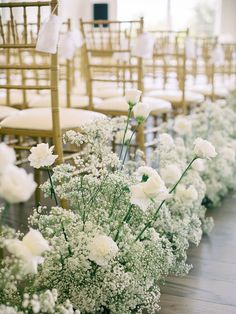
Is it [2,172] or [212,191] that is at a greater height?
[2,172]

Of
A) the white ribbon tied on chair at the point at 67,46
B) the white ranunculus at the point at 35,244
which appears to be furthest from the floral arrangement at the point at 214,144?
the white ranunculus at the point at 35,244

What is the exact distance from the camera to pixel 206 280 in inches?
76.3

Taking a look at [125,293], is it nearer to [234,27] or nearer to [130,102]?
[130,102]

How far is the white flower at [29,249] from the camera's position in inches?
40.6

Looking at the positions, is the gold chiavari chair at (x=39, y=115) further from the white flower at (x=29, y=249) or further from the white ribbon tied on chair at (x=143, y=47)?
the white flower at (x=29, y=249)

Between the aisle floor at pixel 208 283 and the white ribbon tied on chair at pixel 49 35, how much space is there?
0.98 m

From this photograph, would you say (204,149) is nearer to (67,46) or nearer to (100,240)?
(100,240)

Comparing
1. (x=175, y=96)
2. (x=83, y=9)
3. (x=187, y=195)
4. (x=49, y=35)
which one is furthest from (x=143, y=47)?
(x=83, y=9)

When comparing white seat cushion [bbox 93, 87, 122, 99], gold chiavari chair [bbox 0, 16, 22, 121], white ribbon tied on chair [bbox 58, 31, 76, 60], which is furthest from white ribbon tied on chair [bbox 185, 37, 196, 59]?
gold chiavari chair [bbox 0, 16, 22, 121]

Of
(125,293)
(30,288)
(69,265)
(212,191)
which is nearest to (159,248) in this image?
(125,293)

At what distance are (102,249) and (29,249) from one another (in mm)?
286

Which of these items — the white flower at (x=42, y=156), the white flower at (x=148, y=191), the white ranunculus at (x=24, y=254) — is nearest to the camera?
the white ranunculus at (x=24, y=254)

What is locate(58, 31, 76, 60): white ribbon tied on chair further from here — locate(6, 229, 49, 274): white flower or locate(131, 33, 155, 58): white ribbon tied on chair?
locate(6, 229, 49, 274): white flower

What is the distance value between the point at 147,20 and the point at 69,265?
8.36 meters
